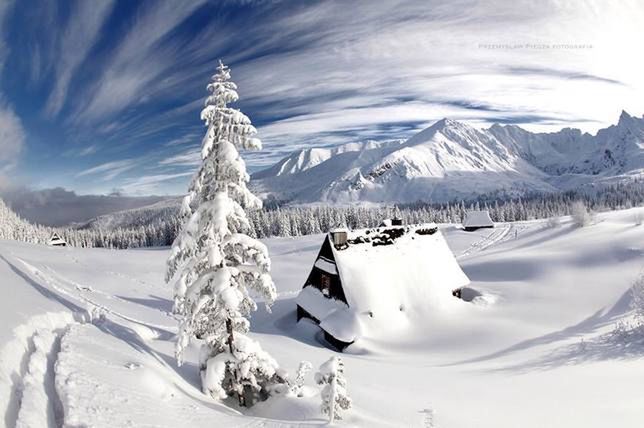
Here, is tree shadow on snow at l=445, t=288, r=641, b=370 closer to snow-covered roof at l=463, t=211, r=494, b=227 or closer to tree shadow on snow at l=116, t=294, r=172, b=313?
tree shadow on snow at l=116, t=294, r=172, b=313

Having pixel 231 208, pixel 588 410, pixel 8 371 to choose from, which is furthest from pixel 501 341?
pixel 8 371

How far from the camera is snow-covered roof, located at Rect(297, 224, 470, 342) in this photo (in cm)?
2888

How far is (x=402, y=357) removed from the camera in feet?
82.3

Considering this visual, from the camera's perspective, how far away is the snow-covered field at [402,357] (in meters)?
8.91

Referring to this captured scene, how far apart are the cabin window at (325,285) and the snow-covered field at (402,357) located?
3.08m

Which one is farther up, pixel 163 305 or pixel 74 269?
pixel 74 269

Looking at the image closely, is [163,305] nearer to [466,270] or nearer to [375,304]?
[375,304]

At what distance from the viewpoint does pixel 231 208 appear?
1303 cm

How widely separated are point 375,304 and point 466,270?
20.2m

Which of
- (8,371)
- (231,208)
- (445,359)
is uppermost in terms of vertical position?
(231,208)

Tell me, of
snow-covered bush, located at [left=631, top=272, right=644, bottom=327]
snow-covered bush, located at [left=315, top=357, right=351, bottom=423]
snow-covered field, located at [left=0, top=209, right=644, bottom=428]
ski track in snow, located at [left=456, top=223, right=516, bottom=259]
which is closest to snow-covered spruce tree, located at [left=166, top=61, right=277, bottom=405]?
snow-covered field, located at [left=0, top=209, right=644, bottom=428]

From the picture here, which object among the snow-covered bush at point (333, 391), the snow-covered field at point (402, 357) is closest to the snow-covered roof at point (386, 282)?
the snow-covered field at point (402, 357)

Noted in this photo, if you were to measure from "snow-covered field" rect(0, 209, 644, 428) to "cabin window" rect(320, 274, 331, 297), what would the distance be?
121 inches

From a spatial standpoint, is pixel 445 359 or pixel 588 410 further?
pixel 445 359
